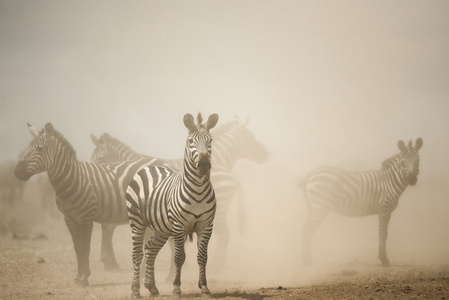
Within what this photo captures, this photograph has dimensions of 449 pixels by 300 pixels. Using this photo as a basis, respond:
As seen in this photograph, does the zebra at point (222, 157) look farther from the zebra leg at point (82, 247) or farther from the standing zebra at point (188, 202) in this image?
the standing zebra at point (188, 202)

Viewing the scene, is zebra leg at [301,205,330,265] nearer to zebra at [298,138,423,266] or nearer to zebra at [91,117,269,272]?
zebra at [298,138,423,266]

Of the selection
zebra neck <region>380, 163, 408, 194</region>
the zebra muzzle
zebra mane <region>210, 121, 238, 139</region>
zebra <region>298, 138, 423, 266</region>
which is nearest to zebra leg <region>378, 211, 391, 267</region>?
zebra <region>298, 138, 423, 266</region>

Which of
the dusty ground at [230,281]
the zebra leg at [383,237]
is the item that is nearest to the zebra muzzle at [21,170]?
the dusty ground at [230,281]

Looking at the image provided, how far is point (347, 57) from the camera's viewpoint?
22406mm

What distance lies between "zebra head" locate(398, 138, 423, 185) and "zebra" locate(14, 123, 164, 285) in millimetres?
5626

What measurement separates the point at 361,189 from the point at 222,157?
3379mm

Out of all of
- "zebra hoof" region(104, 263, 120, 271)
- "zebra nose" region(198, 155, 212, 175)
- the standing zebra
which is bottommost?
"zebra hoof" region(104, 263, 120, 271)

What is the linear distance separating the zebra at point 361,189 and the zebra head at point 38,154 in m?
5.74

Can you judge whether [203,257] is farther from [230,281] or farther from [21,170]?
[21,170]

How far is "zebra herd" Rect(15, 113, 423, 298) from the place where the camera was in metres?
6.72

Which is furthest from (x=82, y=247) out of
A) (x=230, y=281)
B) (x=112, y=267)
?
(x=230, y=281)

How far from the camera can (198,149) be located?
647 centimetres

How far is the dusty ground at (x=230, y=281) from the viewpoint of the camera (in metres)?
6.86

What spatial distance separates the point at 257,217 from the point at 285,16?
30.9ft
